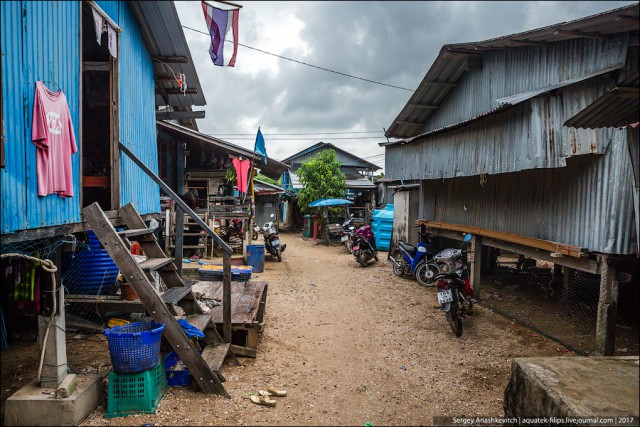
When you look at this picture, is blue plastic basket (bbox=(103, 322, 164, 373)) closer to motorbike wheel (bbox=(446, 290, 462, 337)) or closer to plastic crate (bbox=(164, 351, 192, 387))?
plastic crate (bbox=(164, 351, 192, 387))

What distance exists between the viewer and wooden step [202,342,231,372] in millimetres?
4789

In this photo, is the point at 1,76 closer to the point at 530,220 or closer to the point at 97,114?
the point at 97,114

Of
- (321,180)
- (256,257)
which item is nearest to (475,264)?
(256,257)

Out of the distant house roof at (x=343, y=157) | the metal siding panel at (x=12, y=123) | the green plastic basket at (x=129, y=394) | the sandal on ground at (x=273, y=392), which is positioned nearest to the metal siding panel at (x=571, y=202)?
the sandal on ground at (x=273, y=392)

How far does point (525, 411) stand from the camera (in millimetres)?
3639

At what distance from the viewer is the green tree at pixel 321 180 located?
23.3 metres

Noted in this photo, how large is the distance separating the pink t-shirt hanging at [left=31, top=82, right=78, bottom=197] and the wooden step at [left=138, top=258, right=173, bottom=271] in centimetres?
111

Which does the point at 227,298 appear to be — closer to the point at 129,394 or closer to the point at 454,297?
the point at 129,394

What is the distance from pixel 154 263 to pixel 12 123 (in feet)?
6.99

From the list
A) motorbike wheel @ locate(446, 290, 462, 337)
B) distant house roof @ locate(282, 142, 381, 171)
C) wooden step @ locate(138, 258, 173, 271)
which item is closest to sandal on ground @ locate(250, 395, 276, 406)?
wooden step @ locate(138, 258, 173, 271)

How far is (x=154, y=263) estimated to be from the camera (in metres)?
4.92

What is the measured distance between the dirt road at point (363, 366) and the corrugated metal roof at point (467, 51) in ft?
15.9

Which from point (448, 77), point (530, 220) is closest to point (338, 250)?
point (448, 77)

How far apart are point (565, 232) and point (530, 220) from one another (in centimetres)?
114
